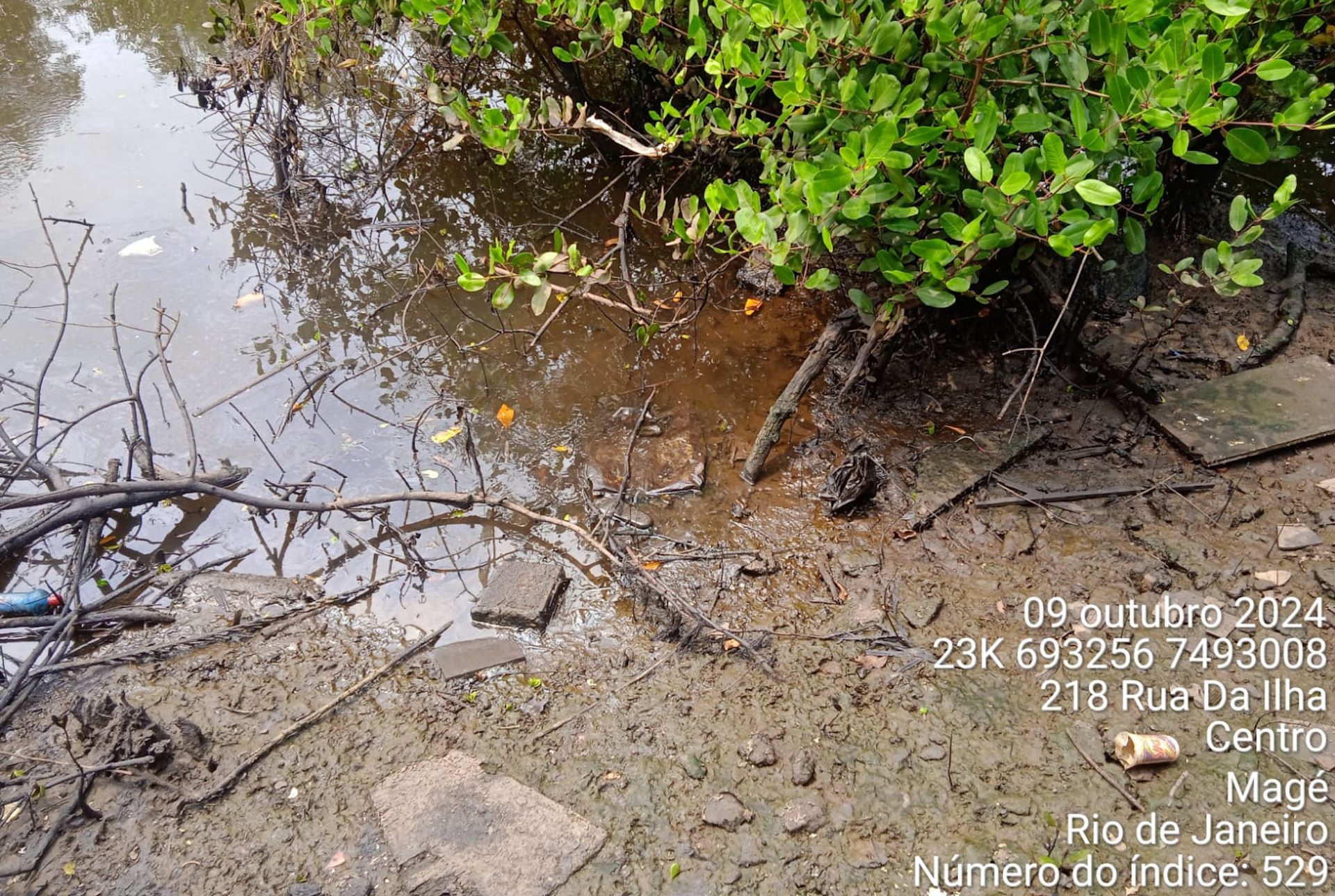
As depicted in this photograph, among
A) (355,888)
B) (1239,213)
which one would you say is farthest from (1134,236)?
(355,888)

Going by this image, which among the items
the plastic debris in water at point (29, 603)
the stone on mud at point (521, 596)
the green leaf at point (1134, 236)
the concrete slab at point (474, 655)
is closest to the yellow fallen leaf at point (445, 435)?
the stone on mud at point (521, 596)

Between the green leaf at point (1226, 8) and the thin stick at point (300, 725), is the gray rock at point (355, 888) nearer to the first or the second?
the thin stick at point (300, 725)

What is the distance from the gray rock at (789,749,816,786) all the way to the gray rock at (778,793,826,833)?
0.04 meters

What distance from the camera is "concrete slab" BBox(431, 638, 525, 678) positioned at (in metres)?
2.72

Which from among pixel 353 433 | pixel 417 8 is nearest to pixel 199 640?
pixel 353 433

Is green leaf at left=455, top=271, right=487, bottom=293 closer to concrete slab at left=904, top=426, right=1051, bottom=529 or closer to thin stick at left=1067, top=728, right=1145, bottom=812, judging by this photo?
concrete slab at left=904, top=426, right=1051, bottom=529

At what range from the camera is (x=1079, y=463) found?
330 centimetres

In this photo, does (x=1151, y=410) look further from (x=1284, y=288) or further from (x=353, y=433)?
(x=353, y=433)

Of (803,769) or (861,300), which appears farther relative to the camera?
(861,300)

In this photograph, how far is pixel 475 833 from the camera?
88.0 inches

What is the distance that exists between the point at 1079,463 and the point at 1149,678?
1.06 m

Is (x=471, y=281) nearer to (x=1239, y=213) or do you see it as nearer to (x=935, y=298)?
(x=935, y=298)

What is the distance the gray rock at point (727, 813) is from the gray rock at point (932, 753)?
0.54m

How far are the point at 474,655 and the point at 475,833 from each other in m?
0.65
